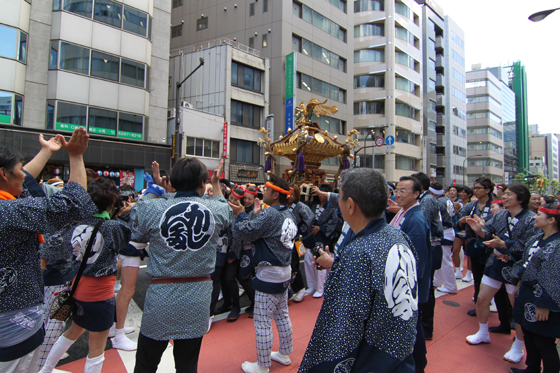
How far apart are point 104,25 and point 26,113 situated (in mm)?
5972

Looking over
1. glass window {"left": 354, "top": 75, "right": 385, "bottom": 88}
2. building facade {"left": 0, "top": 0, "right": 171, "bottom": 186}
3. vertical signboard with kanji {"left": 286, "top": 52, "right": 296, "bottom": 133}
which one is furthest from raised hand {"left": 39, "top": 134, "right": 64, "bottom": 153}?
glass window {"left": 354, "top": 75, "right": 385, "bottom": 88}

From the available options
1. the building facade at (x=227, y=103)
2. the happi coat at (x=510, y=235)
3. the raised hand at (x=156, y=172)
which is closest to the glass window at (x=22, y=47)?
the building facade at (x=227, y=103)

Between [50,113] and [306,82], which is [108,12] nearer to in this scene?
[50,113]

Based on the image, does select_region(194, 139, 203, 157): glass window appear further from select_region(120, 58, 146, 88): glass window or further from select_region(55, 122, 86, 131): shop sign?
select_region(55, 122, 86, 131): shop sign

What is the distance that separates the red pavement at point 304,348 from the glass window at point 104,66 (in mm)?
16535

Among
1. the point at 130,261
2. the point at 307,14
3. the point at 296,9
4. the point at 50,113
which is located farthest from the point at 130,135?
the point at 307,14

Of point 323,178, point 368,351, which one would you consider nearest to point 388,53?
point 323,178

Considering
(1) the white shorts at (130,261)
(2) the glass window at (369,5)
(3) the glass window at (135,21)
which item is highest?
(2) the glass window at (369,5)

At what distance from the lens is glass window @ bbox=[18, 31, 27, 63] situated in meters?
14.5

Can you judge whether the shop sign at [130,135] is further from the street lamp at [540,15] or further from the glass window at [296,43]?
the street lamp at [540,15]

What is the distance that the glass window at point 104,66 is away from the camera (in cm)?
1637

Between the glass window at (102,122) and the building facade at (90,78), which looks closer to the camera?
the building facade at (90,78)

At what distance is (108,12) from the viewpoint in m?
16.8

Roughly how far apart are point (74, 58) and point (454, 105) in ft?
161
